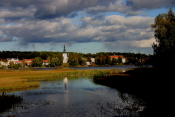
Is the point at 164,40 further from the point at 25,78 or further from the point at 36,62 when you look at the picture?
the point at 36,62

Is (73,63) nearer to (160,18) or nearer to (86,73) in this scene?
(86,73)

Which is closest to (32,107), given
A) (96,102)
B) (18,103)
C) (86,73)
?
(18,103)

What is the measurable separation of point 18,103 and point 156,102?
17.9 meters

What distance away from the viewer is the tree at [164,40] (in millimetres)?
23625

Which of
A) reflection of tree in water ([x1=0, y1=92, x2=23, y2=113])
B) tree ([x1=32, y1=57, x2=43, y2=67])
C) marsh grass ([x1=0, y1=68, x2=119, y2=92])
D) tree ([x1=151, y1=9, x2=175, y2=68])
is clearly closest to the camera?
tree ([x1=151, y1=9, x2=175, y2=68])

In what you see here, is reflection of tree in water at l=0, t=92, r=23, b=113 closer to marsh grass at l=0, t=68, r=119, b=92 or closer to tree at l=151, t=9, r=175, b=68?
marsh grass at l=0, t=68, r=119, b=92

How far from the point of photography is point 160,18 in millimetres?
50156

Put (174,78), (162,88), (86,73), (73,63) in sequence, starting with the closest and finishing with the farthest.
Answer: (174,78), (162,88), (86,73), (73,63)

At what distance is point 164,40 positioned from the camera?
40500 mm

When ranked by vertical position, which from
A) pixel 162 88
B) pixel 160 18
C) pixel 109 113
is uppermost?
pixel 160 18

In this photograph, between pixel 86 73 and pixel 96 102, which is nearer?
pixel 96 102

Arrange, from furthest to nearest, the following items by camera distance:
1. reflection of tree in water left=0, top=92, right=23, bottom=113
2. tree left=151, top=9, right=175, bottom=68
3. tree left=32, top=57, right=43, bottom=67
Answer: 1. tree left=32, top=57, right=43, bottom=67
2. reflection of tree in water left=0, top=92, right=23, bottom=113
3. tree left=151, top=9, right=175, bottom=68

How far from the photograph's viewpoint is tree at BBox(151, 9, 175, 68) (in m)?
23.6

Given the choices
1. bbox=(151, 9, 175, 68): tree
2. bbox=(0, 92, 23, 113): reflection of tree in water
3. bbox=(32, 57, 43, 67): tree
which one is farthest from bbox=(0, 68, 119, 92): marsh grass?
bbox=(32, 57, 43, 67): tree
